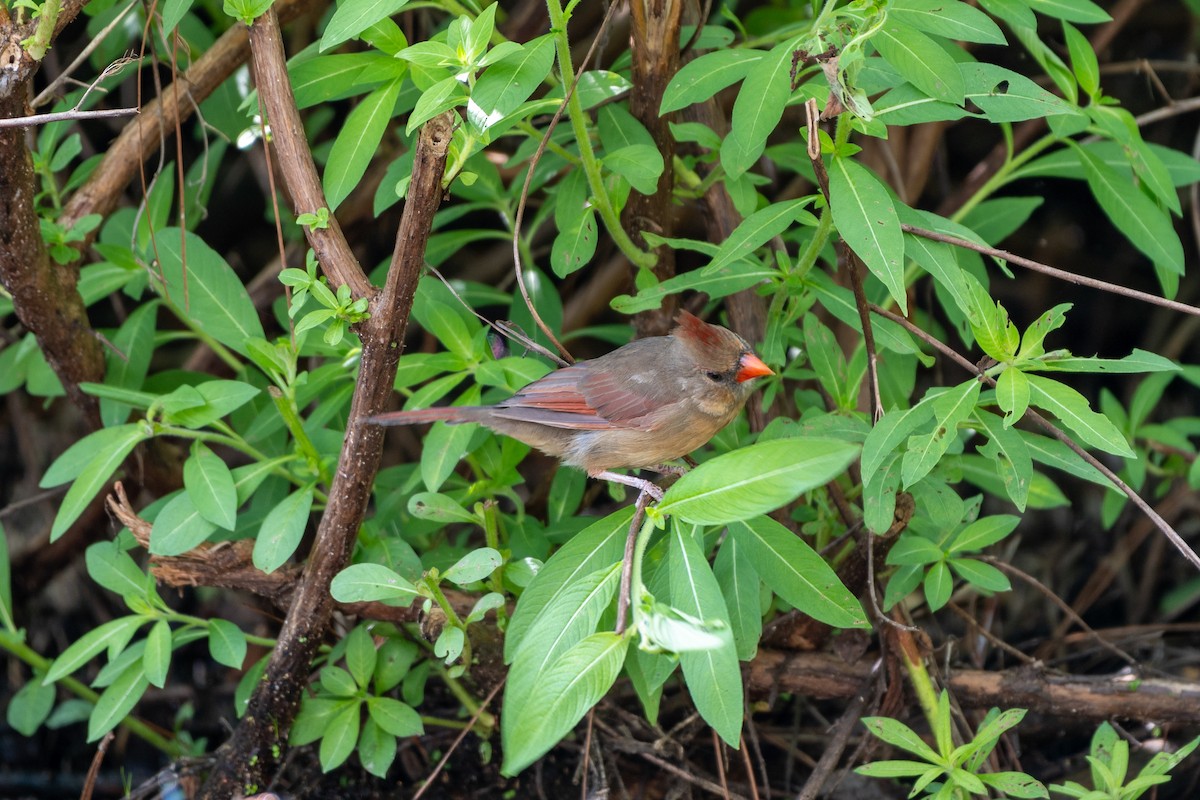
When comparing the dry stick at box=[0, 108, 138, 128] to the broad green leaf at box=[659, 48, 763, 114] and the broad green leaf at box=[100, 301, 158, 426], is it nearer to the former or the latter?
the broad green leaf at box=[100, 301, 158, 426]

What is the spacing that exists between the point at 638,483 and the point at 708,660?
71 centimetres

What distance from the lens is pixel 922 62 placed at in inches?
83.4

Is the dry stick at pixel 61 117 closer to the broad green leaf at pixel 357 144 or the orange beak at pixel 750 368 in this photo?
the broad green leaf at pixel 357 144

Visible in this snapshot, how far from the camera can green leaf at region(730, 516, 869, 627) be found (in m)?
2.29

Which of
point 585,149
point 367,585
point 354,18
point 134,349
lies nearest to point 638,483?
point 367,585

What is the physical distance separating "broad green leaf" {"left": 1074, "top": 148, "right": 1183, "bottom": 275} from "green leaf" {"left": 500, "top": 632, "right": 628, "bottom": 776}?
5.97 feet

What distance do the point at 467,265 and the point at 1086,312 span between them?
2653mm

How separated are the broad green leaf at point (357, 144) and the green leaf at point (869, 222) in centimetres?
100

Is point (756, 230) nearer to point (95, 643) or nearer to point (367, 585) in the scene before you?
point (367, 585)

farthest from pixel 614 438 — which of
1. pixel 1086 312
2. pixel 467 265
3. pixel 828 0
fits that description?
pixel 1086 312

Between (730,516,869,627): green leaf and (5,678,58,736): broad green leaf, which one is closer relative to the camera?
(730,516,869,627): green leaf

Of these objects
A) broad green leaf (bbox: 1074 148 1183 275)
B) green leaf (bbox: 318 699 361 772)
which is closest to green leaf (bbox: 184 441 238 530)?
green leaf (bbox: 318 699 361 772)

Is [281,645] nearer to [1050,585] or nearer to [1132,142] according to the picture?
[1132,142]

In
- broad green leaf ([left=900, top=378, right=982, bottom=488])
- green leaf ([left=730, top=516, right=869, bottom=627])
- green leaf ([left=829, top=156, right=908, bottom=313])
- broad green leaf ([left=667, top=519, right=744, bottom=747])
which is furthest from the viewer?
green leaf ([left=730, top=516, right=869, bottom=627])
